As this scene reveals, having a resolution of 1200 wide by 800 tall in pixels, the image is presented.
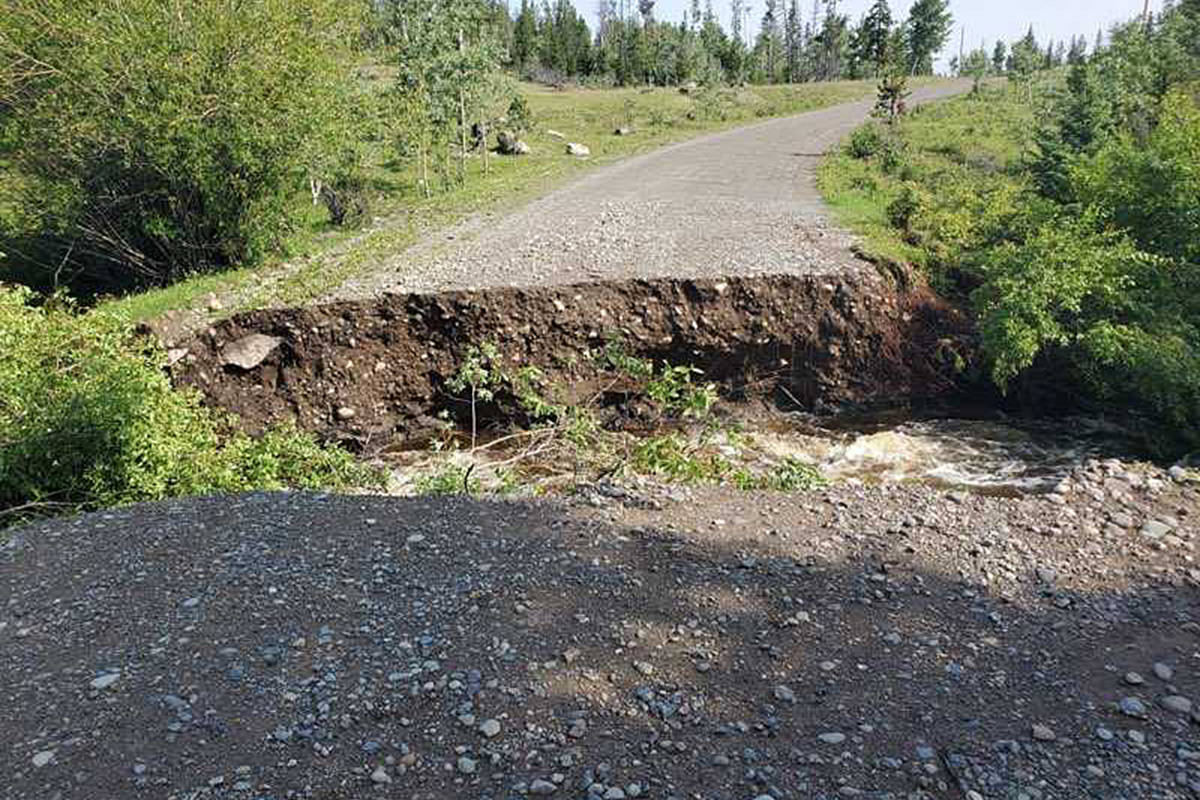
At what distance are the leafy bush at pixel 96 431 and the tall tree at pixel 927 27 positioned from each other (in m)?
52.4

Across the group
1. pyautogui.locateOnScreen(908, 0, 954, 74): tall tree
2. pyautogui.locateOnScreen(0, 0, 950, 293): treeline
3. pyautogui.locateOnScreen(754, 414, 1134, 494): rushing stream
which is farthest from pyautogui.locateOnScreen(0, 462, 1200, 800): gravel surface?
pyautogui.locateOnScreen(908, 0, 954, 74): tall tree

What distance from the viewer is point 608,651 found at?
3.32 metres

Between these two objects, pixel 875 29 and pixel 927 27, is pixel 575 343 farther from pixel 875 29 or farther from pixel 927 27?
pixel 927 27

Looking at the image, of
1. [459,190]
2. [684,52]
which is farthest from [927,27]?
[459,190]

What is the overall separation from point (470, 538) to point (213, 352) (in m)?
5.64

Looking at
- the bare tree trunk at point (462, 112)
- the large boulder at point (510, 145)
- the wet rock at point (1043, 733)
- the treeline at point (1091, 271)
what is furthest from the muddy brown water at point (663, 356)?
the large boulder at point (510, 145)

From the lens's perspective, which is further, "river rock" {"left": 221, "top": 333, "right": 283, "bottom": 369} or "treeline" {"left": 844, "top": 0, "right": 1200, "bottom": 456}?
"river rock" {"left": 221, "top": 333, "right": 283, "bottom": 369}

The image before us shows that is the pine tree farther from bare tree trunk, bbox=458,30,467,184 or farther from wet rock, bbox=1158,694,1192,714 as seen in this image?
wet rock, bbox=1158,694,1192,714

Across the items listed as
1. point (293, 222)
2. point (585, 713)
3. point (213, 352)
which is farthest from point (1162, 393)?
point (293, 222)

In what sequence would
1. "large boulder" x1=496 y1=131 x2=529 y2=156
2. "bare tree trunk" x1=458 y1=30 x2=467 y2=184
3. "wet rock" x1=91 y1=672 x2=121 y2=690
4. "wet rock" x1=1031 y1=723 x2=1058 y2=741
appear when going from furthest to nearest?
"large boulder" x1=496 y1=131 x2=529 y2=156, "bare tree trunk" x1=458 y1=30 x2=467 y2=184, "wet rock" x1=91 y1=672 x2=121 y2=690, "wet rock" x1=1031 y1=723 x2=1058 y2=741

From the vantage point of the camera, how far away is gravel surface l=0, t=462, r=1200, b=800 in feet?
8.87

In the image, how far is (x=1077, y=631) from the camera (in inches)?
137

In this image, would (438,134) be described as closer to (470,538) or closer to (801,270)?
(801,270)

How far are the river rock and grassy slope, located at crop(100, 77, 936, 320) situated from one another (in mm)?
529
